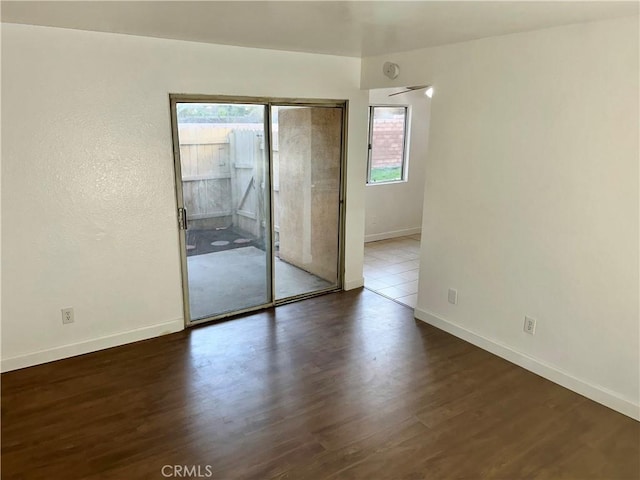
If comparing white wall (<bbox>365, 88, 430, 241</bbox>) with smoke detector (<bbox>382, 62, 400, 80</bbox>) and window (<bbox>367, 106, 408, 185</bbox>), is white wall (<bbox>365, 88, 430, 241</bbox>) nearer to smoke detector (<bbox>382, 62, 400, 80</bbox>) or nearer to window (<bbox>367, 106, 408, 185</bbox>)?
window (<bbox>367, 106, 408, 185</bbox>)

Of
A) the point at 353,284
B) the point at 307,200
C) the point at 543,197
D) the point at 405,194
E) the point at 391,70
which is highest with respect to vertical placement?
the point at 391,70

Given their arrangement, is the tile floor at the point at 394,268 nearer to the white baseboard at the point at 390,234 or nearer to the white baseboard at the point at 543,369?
the white baseboard at the point at 390,234

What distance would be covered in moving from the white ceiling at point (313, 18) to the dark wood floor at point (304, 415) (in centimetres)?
238

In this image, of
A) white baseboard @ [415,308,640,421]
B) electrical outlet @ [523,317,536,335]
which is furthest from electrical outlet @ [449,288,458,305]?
electrical outlet @ [523,317,536,335]

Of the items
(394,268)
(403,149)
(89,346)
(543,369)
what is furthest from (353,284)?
(403,149)

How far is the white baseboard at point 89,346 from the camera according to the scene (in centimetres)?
335

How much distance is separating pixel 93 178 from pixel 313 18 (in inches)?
77.7

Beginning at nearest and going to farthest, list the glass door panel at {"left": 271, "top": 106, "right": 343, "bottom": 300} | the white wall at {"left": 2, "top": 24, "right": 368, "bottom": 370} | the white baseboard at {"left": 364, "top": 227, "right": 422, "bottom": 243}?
the white wall at {"left": 2, "top": 24, "right": 368, "bottom": 370}
the glass door panel at {"left": 271, "top": 106, "right": 343, "bottom": 300}
the white baseboard at {"left": 364, "top": 227, "right": 422, "bottom": 243}

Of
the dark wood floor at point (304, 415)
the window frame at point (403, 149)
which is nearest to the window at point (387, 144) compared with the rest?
the window frame at point (403, 149)

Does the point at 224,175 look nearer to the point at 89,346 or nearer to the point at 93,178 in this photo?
the point at 93,178

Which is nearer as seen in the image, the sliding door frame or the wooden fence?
the sliding door frame

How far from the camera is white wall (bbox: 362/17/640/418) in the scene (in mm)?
2781

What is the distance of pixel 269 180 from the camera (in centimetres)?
425

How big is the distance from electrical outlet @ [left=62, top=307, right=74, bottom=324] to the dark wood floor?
1.02 ft
